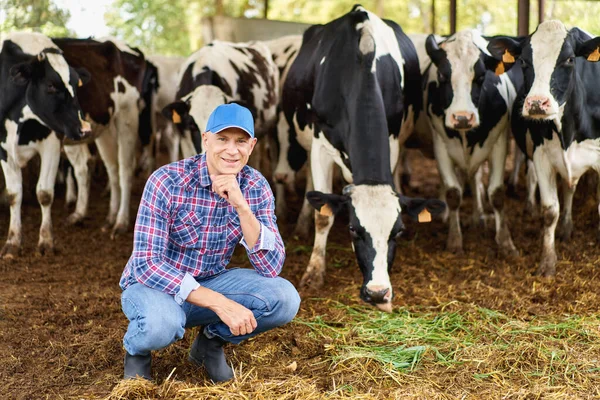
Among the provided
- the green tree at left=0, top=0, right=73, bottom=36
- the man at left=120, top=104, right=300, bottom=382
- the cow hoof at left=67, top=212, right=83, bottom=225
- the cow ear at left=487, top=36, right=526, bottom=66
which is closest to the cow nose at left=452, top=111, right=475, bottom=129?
the cow ear at left=487, top=36, right=526, bottom=66

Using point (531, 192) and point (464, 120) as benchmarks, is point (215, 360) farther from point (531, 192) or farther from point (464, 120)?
point (531, 192)

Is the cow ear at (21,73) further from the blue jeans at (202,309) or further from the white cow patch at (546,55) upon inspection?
the white cow patch at (546,55)

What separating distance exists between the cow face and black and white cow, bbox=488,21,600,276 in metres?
3.85

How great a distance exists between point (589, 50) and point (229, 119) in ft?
12.0

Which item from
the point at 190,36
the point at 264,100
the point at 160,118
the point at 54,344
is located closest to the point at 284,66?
the point at 264,100

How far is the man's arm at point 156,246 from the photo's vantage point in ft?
11.7

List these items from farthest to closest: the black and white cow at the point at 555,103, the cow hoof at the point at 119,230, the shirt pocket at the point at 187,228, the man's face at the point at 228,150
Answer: the cow hoof at the point at 119,230
the black and white cow at the point at 555,103
the shirt pocket at the point at 187,228
the man's face at the point at 228,150

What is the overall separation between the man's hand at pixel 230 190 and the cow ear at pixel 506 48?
11.6 feet

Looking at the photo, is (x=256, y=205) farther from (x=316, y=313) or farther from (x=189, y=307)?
(x=316, y=313)

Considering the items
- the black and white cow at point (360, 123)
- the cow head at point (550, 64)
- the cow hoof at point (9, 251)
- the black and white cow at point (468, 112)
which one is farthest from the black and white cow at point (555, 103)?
the cow hoof at point (9, 251)

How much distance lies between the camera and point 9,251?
23.0 feet

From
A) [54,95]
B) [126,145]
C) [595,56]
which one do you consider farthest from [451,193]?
[54,95]

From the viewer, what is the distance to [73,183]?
9.91m

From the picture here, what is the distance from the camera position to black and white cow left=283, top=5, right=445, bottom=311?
16.9ft
